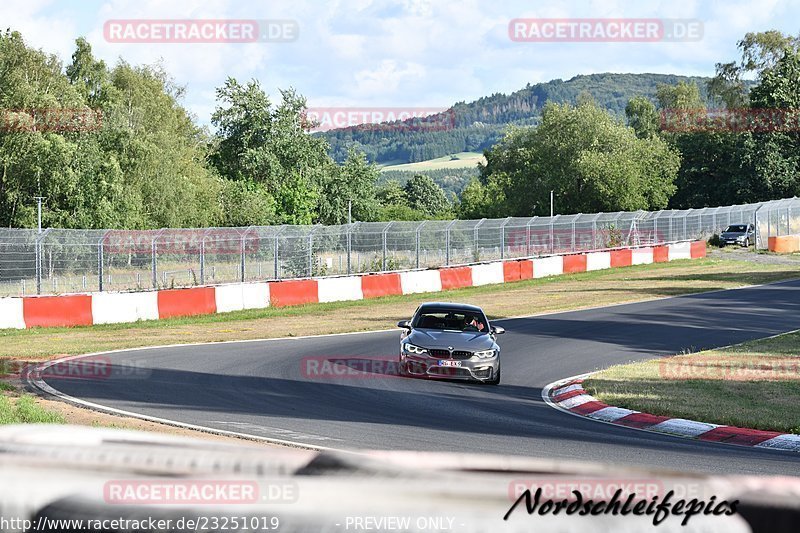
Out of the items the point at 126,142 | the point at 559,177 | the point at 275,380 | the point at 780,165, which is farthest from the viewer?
the point at 559,177

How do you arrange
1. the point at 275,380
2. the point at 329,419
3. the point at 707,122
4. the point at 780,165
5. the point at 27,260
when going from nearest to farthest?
the point at 329,419 < the point at 275,380 < the point at 27,260 < the point at 780,165 < the point at 707,122

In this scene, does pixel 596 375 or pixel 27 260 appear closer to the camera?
pixel 596 375

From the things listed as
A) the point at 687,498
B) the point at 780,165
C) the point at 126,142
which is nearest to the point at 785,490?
the point at 687,498

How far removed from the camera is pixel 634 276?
4422cm

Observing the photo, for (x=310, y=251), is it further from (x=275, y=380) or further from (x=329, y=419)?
(x=329, y=419)

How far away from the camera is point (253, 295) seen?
3050 centimetres

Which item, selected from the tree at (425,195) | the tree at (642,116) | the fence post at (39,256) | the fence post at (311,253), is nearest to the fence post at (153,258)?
the fence post at (39,256)

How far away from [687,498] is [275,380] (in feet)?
47.5

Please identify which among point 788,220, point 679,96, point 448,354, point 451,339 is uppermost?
point 679,96

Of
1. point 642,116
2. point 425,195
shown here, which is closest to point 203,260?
point 642,116

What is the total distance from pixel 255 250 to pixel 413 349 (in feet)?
50.8

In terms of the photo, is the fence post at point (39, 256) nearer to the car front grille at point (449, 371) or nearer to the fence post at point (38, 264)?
the fence post at point (38, 264)

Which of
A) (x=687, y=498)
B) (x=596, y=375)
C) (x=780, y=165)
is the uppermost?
(x=780, y=165)

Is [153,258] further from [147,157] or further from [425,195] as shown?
[425,195]
